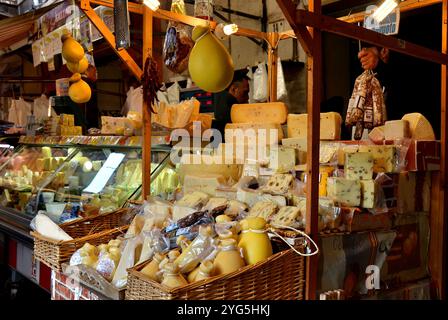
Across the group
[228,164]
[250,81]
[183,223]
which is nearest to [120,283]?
[183,223]

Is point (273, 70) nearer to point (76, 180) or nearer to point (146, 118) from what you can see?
point (146, 118)

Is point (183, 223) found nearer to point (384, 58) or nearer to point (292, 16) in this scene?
point (292, 16)

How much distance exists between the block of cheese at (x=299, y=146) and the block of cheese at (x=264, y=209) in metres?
0.49

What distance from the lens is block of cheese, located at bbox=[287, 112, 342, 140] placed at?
3.48 metres

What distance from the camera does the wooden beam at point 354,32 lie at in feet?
7.18

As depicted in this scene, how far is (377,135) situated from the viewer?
334cm

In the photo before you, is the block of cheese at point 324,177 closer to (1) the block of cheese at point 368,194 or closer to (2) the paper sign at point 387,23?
(1) the block of cheese at point 368,194

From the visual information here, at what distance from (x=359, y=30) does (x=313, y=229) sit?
3.73ft

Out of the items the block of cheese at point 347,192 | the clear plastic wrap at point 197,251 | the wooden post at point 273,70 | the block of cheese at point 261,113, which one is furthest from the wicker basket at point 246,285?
the wooden post at point 273,70

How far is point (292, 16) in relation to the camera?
7.00 ft

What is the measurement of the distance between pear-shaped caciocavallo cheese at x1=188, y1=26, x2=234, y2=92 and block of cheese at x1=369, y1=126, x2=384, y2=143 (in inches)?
50.3

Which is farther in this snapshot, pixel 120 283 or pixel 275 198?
pixel 275 198

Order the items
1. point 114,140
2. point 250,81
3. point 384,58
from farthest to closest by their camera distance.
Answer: point 250,81
point 114,140
point 384,58

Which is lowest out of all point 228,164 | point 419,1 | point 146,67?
point 228,164
